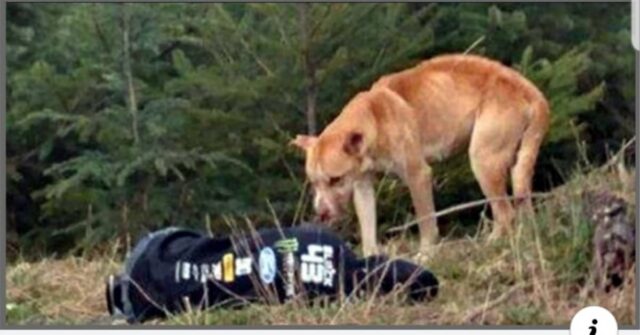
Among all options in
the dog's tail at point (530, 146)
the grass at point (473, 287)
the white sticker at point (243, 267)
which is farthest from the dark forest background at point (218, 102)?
the white sticker at point (243, 267)

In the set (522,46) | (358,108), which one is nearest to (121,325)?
(358,108)

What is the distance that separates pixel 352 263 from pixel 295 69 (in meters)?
0.89

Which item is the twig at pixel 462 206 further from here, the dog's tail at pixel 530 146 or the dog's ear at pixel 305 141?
the dog's ear at pixel 305 141

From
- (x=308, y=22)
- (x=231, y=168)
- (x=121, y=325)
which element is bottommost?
(x=121, y=325)

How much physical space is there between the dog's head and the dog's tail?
43 centimetres

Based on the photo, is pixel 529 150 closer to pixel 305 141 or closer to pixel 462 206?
pixel 462 206

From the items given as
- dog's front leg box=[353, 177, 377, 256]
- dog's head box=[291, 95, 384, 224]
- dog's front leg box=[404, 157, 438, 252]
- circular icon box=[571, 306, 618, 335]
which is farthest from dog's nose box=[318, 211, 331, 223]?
circular icon box=[571, 306, 618, 335]

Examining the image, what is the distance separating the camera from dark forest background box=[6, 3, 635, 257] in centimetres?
644

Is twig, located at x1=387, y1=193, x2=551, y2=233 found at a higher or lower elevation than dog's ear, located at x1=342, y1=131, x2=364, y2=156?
lower

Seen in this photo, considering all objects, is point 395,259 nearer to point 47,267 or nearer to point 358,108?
point 358,108

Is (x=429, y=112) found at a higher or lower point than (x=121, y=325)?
higher

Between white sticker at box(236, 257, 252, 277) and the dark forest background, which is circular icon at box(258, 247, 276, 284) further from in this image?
the dark forest background

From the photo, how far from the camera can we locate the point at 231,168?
21.6 feet

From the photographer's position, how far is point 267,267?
19.2ft
